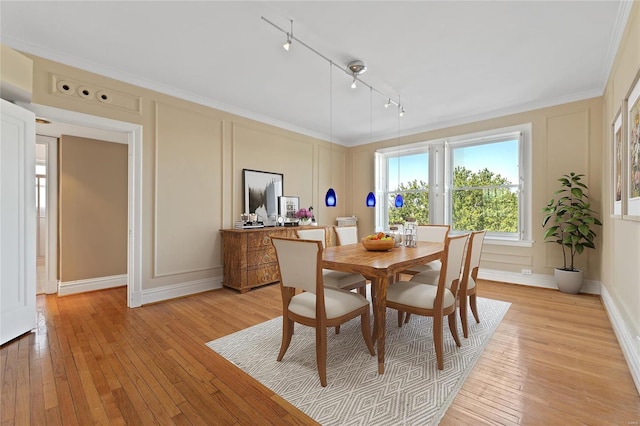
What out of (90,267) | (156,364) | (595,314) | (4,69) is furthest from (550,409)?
(90,267)

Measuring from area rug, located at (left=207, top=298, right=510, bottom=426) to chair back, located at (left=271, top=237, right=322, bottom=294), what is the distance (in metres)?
0.62

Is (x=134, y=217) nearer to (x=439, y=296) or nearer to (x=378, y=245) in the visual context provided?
(x=378, y=245)

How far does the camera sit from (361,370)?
2.08m

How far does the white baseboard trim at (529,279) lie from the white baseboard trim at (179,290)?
14.2ft

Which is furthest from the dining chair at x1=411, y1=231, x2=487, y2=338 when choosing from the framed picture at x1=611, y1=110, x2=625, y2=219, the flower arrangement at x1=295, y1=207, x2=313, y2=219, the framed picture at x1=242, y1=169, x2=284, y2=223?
the framed picture at x1=242, y1=169, x2=284, y2=223

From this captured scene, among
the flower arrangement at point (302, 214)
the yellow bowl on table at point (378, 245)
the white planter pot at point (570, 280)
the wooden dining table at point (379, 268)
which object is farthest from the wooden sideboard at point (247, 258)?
the white planter pot at point (570, 280)

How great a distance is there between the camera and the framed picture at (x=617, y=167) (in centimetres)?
257

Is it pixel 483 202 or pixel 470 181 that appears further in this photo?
pixel 470 181

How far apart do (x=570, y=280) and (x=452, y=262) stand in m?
2.88

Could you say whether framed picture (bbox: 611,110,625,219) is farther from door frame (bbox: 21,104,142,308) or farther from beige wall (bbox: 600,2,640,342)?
door frame (bbox: 21,104,142,308)

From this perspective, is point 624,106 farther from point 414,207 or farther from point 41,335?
point 41,335

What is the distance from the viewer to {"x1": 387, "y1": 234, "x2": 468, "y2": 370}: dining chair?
6.82 ft

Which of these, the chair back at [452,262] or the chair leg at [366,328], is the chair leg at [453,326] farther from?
the chair leg at [366,328]

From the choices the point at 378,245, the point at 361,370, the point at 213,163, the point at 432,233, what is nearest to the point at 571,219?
the point at 432,233
